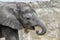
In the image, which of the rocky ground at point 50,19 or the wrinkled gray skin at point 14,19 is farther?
the rocky ground at point 50,19

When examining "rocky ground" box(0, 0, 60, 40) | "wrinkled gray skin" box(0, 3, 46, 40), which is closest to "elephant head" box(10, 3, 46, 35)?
"wrinkled gray skin" box(0, 3, 46, 40)

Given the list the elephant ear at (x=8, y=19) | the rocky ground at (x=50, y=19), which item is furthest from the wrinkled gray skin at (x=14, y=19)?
the rocky ground at (x=50, y=19)

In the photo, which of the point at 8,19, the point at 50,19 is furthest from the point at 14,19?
the point at 50,19

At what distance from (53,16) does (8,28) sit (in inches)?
40.5

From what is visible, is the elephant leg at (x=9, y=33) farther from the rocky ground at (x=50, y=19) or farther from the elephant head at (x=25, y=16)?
the rocky ground at (x=50, y=19)

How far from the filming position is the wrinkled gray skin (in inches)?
70.2

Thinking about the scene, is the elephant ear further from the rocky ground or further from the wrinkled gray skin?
the rocky ground

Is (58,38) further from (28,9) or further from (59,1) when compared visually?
(28,9)

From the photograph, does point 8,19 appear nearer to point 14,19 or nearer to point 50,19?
point 14,19

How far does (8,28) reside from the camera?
1.80 m

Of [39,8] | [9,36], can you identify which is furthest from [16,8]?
[39,8]

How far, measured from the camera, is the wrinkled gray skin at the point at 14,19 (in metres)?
1.78

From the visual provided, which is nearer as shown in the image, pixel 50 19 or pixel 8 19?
pixel 8 19

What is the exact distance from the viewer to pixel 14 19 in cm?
178
